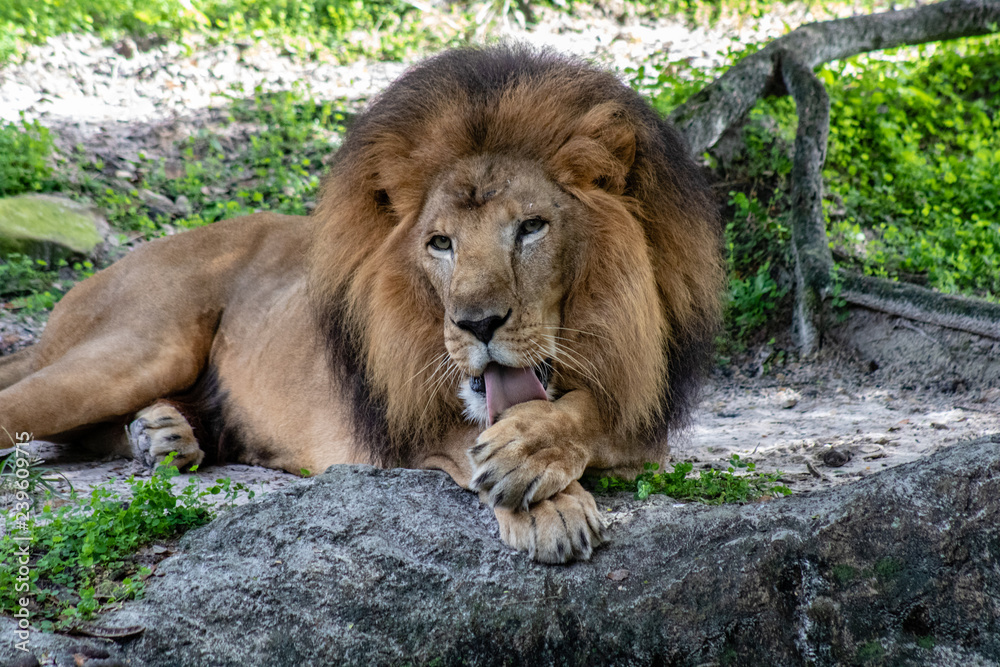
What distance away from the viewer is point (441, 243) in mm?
2752

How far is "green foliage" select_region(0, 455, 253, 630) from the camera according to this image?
2.16 metres

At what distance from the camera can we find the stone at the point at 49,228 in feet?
19.1

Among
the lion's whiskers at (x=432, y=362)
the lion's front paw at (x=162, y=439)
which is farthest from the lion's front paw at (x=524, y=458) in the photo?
the lion's front paw at (x=162, y=439)

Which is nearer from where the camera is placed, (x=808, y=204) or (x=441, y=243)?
(x=441, y=243)

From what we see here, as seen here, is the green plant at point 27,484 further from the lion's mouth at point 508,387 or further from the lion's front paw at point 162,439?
the lion's mouth at point 508,387

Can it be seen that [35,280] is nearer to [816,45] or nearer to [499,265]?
[499,265]

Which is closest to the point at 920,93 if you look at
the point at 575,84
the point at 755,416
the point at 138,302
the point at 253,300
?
the point at 755,416

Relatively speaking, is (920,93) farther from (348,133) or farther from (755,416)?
(348,133)

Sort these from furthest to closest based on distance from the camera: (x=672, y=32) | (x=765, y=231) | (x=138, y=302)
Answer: (x=672, y=32)
(x=765, y=231)
(x=138, y=302)

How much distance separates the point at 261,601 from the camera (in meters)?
2.14

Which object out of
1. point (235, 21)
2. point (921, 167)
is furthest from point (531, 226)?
point (235, 21)

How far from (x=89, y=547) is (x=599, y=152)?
1877 millimetres

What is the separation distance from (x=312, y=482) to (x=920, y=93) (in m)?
5.98

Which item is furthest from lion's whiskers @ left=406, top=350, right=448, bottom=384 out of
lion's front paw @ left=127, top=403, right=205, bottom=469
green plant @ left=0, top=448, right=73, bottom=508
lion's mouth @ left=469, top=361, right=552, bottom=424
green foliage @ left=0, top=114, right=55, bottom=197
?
green foliage @ left=0, top=114, right=55, bottom=197
